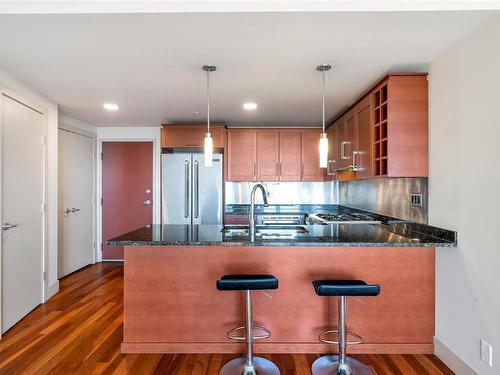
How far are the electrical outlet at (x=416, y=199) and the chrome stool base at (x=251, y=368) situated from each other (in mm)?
1752

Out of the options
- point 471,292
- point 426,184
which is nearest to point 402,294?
point 471,292

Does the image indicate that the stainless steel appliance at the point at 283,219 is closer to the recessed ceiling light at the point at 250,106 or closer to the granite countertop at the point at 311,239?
the recessed ceiling light at the point at 250,106

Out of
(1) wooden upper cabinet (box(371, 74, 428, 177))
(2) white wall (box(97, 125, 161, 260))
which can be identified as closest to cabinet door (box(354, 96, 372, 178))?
(1) wooden upper cabinet (box(371, 74, 428, 177))

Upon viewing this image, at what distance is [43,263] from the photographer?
3.46 metres

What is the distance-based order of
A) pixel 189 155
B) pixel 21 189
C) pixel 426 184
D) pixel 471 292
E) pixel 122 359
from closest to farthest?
pixel 471 292, pixel 122 359, pixel 426 184, pixel 21 189, pixel 189 155

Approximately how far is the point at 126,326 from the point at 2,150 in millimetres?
1835

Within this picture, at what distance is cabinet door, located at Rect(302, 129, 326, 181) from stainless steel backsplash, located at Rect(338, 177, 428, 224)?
20.3 inches

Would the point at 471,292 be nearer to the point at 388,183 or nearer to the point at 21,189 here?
the point at 388,183

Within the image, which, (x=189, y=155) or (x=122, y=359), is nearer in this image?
(x=122, y=359)

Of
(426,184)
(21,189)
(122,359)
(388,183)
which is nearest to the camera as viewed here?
(122,359)

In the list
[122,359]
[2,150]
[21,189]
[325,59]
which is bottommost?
[122,359]

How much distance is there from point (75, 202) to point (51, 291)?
140cm

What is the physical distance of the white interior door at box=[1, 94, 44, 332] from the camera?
2.81 meters

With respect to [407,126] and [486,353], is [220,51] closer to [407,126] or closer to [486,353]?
[407,126]
